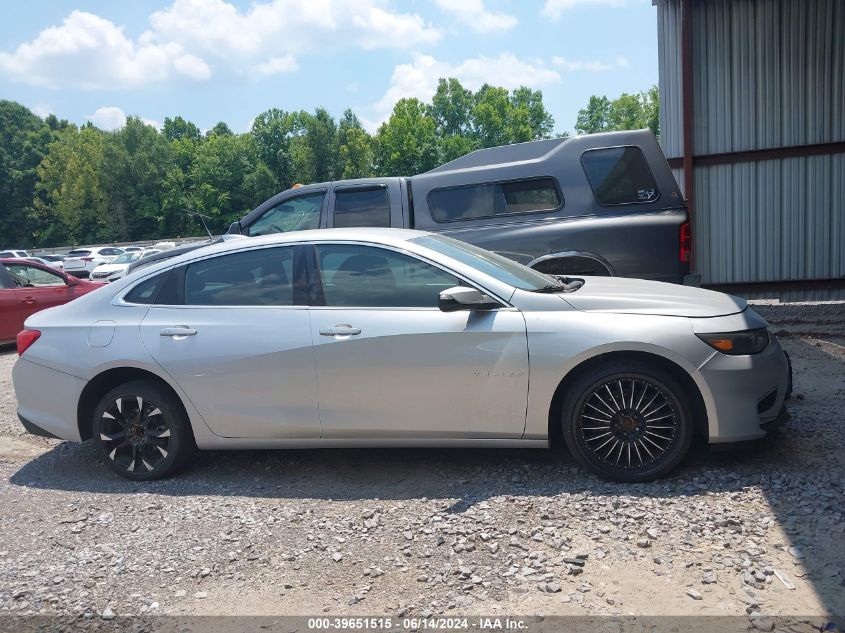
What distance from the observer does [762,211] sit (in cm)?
1210

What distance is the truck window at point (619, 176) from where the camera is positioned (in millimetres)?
7703

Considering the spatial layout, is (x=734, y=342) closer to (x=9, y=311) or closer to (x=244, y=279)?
(x=244, y=279)

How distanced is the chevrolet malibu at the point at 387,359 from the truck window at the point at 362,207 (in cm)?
350

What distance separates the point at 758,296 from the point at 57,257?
4255 centimetres

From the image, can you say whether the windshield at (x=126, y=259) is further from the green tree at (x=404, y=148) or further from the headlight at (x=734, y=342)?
the green tree at (x=404, y=148)

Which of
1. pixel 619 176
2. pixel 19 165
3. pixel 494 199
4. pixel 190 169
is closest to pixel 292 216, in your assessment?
pixel 494 199

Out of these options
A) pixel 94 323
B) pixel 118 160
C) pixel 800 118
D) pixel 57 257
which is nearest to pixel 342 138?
pixel 118 160

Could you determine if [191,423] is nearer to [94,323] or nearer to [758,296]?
[94,323]

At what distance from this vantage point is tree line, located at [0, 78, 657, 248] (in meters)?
70.0

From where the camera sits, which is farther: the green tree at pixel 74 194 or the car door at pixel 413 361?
the green tree at pixel 74 194

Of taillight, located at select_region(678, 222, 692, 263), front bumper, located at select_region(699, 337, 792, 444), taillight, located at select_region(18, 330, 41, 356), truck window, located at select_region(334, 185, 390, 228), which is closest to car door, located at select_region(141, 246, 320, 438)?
taillight, located at select_region(18, 330, 41, 356)

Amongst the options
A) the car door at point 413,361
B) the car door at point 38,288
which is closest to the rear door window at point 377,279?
the car door at point 413,361

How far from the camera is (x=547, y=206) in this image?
796cm

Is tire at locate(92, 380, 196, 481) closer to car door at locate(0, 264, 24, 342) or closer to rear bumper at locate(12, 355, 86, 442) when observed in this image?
rear bumper at locate(12, 355, 86, 442)
